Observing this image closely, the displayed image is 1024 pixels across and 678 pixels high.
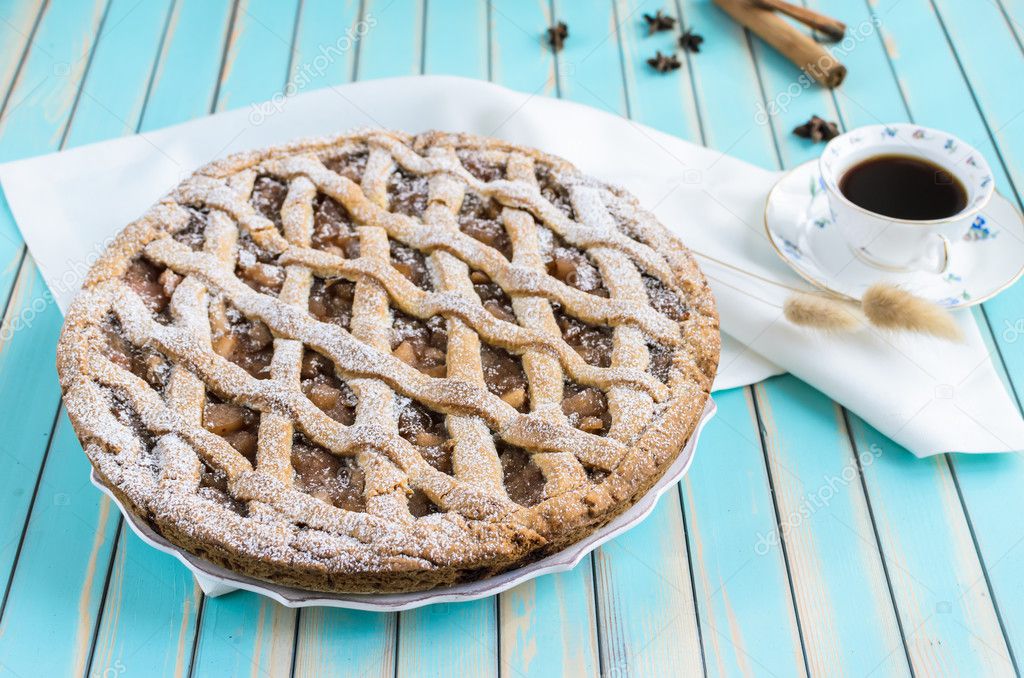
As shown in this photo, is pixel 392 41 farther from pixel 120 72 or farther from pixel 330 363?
pixel 330 363

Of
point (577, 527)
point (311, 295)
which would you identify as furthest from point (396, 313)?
point (577, 527)

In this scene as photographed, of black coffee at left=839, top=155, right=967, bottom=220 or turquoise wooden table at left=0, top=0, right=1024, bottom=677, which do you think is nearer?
turquoise wooden table at left=0, top=0, right=1024, bottom=677

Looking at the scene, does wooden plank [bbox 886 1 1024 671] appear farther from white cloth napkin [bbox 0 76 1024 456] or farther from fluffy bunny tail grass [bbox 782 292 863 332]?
fluffy bunny tail grass [bbox 782 292 863 332]

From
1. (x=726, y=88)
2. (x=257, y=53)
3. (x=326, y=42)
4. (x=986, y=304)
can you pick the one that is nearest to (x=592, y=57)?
(x=726, y=88)

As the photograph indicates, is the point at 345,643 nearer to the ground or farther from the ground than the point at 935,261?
nearer to the ground

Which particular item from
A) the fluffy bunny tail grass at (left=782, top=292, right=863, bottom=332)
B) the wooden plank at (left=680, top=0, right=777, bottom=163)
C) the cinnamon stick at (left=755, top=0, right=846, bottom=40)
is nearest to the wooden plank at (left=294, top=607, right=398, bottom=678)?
the fluffy bunny tail grass at (left=782, top=292, right=863, bottom=332)

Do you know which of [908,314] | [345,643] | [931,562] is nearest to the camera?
[345,643]

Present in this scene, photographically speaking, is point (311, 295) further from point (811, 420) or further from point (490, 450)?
point (811, 420)
